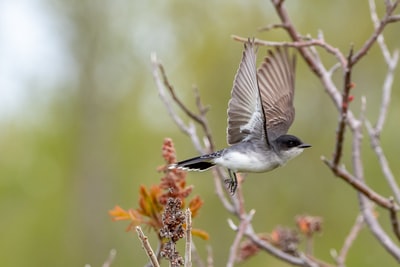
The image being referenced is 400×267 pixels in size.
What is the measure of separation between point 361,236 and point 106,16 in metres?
7.30

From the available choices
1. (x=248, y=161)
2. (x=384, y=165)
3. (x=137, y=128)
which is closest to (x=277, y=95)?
(x=248, y=161)

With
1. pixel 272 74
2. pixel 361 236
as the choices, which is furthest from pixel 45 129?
pixel 272 74

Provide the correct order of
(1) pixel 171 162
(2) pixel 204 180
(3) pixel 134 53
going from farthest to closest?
1. (3) pixel 134 53
2. (2) pixel 204 180
3. (1) pixel 171 162

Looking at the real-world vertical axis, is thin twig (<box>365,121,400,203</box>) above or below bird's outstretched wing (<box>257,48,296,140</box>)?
below

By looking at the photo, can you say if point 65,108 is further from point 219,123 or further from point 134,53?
point 219,123

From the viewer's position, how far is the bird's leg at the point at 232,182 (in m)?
3.94

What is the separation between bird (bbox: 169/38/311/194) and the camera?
411cm

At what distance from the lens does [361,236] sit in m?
16.8

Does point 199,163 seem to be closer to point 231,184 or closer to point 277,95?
point 231,184

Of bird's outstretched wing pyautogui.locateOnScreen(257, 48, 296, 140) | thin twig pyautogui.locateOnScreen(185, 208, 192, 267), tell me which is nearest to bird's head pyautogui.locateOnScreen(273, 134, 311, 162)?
bird's outstretched wing pyautogui.locateOnScreen(257, 48, 296, 140)

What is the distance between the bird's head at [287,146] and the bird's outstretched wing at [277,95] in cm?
26

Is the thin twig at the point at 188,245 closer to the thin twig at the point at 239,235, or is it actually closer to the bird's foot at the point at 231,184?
the thin twig at the point at 239,235

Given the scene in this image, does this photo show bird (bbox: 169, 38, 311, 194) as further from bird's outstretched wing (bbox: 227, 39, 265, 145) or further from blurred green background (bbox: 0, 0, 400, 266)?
blurred green background (bbox: 0, 0, 400, 266)

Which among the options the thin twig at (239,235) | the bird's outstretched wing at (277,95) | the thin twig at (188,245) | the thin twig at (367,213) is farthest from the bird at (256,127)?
the thin twig at (188,245)
